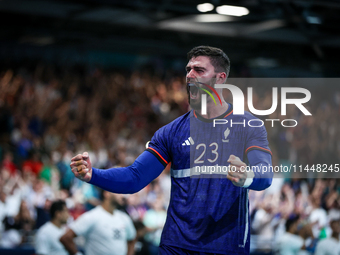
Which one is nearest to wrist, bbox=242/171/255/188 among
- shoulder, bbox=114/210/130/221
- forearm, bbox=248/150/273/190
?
forearm, bbox=248/150/273/190

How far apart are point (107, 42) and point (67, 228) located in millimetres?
10728

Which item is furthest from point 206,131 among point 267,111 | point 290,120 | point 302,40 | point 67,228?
point 302,40

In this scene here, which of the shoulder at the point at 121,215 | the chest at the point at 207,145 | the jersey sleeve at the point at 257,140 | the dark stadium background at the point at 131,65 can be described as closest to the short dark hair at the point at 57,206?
the shoulder at the point at 121,215

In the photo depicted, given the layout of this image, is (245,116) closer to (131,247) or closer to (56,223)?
(131,247)

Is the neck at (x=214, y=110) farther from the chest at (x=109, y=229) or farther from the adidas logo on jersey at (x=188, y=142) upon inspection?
the chest at (x=109, y=229)

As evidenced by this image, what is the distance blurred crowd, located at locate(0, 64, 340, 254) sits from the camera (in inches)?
298

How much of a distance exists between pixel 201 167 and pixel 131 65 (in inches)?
577

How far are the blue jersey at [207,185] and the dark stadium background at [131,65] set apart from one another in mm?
5133

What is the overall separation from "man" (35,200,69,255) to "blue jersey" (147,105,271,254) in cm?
388

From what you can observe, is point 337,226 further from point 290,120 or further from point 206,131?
point 206,131

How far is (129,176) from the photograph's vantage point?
2.91 metres

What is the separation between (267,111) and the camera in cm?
353

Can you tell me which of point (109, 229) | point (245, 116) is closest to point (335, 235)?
point (109, 229)

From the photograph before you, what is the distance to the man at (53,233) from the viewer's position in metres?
6.38
